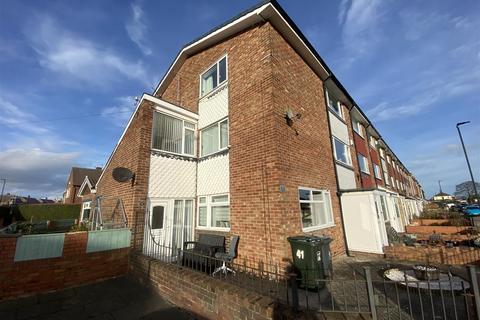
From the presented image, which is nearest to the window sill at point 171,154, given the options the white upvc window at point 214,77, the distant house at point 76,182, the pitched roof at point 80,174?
the white upvc window at point 214,77

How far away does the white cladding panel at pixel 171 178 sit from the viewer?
8336mm

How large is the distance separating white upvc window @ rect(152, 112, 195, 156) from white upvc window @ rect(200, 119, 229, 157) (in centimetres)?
54

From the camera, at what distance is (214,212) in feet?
27.9

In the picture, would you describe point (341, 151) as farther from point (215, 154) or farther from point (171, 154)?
point (171, 154)

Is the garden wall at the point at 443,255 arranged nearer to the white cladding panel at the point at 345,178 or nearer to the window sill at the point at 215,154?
the white cladding panel at the point at 345,178

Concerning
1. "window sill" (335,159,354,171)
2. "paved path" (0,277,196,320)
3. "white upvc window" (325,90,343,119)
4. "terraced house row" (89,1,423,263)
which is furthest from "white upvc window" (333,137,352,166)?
"paved path" (0,277,196,320)

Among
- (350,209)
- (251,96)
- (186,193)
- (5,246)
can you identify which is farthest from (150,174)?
(350,209)

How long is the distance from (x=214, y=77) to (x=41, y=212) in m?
26.9

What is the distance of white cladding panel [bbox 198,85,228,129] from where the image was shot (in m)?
9.14

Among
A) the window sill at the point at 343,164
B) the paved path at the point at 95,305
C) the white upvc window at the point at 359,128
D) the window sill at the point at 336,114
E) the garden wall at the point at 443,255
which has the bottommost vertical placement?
the paved path at the point at 95,305

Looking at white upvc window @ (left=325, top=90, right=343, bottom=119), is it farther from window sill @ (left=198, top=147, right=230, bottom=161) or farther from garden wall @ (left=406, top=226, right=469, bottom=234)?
garden wall @ (left=406, top=226, right=469, bottom=234)

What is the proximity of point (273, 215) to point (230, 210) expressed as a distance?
1796mm

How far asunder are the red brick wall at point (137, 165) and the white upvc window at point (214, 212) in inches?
87.5

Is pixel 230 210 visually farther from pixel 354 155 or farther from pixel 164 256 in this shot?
pixel 354 155
